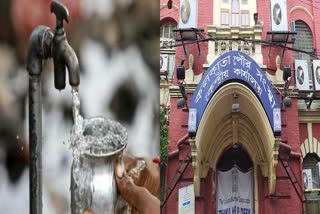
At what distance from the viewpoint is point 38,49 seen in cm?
144

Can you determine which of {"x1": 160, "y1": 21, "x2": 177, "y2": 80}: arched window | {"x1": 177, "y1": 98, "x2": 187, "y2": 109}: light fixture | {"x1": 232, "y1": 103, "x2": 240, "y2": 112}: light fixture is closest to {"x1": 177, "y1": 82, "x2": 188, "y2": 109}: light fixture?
{"x1": 177, "y1": 98, "x2": 187, "y2": 109}: light fixture

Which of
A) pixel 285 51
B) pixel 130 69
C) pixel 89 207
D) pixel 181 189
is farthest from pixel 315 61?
pixel 89 207

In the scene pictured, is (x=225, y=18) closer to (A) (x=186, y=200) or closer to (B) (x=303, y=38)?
(B) (x=303, y=38)

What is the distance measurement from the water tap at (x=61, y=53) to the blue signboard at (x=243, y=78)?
186cm

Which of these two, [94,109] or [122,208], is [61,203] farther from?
[94,109]

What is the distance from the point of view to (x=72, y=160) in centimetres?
147

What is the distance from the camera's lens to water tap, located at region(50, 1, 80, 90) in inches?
57.1

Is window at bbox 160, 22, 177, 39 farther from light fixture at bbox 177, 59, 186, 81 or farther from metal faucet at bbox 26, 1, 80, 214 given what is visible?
metal faucet at bbox 26, 1, 80, 214

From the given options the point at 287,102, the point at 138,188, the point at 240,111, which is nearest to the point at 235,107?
the point at 240,111

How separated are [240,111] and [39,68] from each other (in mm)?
2165

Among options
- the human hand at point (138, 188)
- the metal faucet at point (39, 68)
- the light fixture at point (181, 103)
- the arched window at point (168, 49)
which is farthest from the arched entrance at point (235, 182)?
the metal faucet at point (39, 68)

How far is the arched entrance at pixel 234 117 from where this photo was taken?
3281mm

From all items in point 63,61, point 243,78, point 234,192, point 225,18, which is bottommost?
point 234,192

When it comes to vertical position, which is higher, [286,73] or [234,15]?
[234,15]
